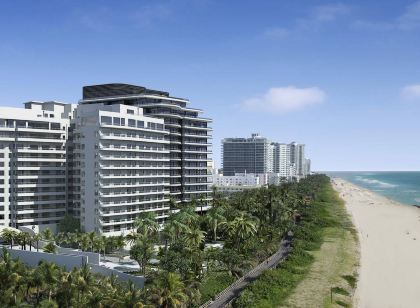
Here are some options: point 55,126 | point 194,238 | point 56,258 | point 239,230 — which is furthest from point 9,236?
point 239,230

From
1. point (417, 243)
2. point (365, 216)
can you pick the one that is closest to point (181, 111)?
point (417, 243)

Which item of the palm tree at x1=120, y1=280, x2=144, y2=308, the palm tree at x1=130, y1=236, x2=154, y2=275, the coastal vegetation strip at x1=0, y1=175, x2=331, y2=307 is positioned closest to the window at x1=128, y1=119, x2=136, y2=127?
the coastal vegetation strip at x1=0, y1=175, x2=331, y2=307

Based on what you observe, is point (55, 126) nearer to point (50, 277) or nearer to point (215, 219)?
point (215, 219)

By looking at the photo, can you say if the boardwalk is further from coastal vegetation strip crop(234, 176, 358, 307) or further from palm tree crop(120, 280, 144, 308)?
palm tree crop(120, 280, 144, 308)

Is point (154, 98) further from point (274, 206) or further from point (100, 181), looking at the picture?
point (274, 206)

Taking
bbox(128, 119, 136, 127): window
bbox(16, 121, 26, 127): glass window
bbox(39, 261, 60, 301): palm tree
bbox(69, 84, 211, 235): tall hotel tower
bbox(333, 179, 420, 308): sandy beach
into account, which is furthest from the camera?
bbox(128, 119, 136, 127): window

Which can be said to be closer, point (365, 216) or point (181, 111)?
point (181, 111)
